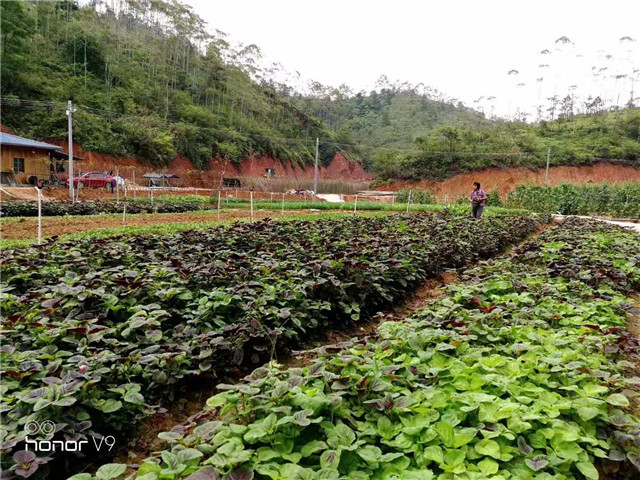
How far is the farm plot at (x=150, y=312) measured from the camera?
96.4 inches

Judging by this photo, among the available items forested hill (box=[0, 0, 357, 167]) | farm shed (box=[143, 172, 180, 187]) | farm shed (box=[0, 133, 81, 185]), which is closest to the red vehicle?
farm shed (box=[0, 133, 81, 185])

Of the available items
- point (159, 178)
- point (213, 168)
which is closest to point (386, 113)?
point (213, 168)

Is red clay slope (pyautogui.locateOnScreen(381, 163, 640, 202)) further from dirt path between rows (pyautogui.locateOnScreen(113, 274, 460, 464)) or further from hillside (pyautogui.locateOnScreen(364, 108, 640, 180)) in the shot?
dirt path between rows (pyautogui.locateOnScreen(113, 274, 460, 464))

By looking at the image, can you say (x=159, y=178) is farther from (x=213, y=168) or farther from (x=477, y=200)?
(x=477, y=200)

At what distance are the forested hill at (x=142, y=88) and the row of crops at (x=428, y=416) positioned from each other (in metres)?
38.6

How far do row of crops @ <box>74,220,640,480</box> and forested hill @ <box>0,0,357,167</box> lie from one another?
3864 cm

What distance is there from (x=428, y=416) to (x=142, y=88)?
52.1 meters

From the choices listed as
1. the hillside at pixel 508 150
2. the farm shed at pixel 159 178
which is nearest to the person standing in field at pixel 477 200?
the farm shed at pixel 159 178

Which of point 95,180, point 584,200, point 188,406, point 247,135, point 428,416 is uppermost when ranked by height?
point 247,135

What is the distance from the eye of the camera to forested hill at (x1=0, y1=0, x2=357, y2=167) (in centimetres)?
3525

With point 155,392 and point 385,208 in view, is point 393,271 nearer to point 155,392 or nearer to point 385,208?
point 155,392

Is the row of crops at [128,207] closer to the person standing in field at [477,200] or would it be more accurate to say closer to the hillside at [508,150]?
the person standing in field at [477,200]

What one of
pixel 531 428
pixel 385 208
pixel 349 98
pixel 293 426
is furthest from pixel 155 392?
pixel 349 98

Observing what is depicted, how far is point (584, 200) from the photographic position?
28.2 m
